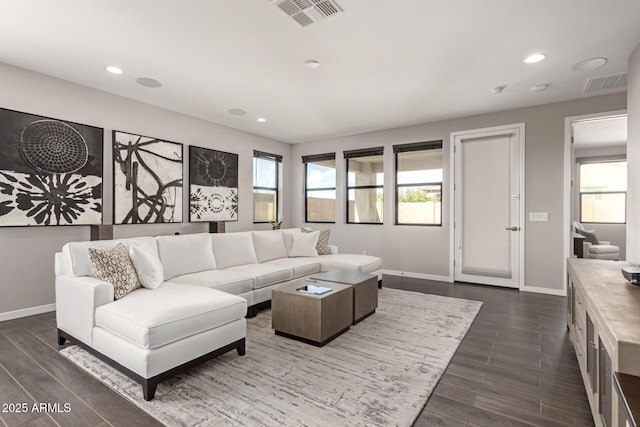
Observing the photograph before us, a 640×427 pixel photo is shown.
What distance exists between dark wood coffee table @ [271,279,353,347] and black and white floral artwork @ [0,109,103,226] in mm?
2789

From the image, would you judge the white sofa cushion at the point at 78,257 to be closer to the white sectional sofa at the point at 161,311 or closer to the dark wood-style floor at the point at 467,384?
the white sectional sofa at the point at 161,311

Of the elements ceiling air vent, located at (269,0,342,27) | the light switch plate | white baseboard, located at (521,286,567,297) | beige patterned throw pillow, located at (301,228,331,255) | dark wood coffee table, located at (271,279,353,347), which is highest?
ceiling air vent, located at (269,0,342,27)

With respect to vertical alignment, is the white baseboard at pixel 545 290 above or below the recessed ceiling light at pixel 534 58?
below

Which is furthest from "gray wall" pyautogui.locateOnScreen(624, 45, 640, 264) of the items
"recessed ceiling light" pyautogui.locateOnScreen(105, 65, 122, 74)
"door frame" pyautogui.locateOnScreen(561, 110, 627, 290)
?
"recessed ceiling light" pyautogui.locateOnScreen(105, 65, 122, 74)

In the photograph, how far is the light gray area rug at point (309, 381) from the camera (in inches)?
72.4

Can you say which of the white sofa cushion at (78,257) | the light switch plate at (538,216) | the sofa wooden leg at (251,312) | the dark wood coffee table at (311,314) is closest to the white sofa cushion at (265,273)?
the sofa wooden leg at (251,312)

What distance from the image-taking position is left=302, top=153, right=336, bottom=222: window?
6793 millimetres

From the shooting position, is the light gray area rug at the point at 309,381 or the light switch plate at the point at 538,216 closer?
the light gray area rug at the point at 309,381

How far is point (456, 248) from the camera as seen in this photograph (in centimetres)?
533

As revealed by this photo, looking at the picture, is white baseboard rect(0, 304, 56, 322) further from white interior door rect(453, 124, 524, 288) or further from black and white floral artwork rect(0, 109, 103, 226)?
white interior door rect(453, 124, 524, 288)

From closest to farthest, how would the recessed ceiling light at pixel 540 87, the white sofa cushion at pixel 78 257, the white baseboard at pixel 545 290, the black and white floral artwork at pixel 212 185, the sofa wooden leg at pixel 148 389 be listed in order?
the sofa wooden leg at pixel 148 389 → the white sofa cushion at pixel 78 257 → the recessed ceiling light at pixel 540 87 → the white baseboard at pixel 545 290 → the black and white floral artwork at pixel 212 185

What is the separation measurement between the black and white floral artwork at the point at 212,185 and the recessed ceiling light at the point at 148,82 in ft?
4.32

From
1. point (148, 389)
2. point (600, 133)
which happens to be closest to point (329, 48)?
point (148, 389)

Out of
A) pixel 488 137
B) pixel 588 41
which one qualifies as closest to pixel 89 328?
pixel 588 41
